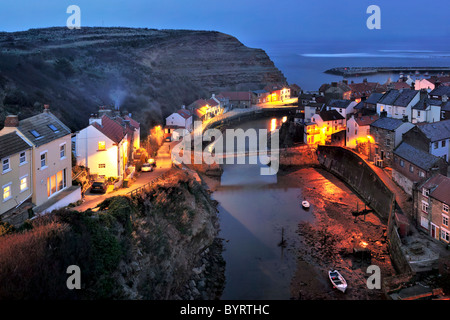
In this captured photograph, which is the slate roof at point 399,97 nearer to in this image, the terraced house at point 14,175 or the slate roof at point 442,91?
the slate roof at point 442,91

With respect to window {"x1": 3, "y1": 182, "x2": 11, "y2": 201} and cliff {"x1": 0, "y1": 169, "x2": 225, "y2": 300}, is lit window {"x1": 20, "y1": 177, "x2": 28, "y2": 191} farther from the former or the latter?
cliff {"x1": 0, "y1": 169, "x2": 225, "y2": 300}

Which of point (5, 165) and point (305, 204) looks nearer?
point (5, 165)

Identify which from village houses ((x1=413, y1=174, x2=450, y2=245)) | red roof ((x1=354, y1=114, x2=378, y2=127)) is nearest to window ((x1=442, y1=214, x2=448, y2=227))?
village houses ((x1=413, y1=174, x2=450, y2=245))

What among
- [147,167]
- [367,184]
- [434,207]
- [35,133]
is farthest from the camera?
[367,184]

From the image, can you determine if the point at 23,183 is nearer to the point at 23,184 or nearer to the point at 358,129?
the point at 23,184

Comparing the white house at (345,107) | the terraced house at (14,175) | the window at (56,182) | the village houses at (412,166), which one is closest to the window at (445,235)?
the village houses at (412,166)

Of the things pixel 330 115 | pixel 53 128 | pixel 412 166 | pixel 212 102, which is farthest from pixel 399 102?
pixel 53 128

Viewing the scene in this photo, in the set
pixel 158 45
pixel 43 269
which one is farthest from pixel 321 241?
pixel 158 45
